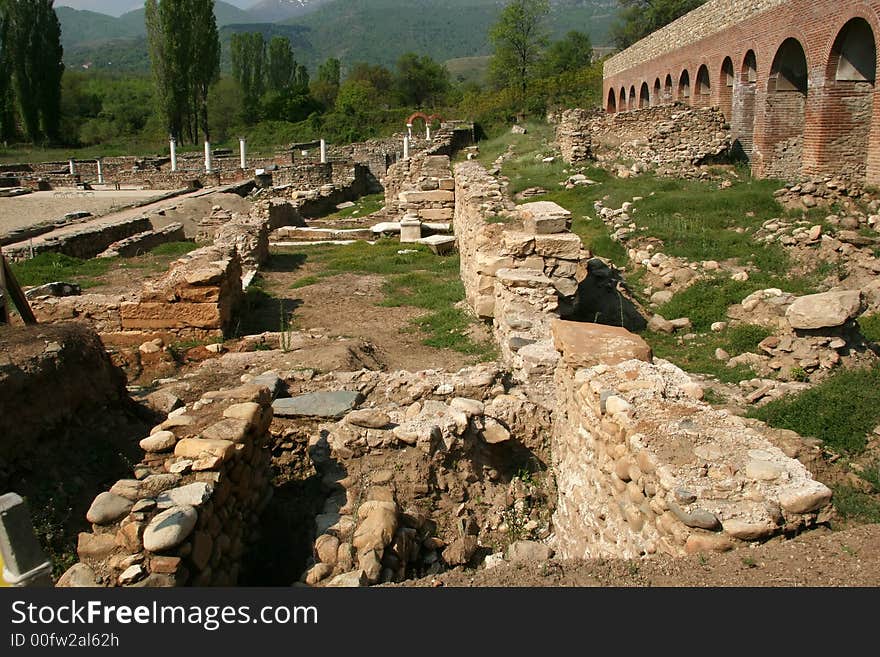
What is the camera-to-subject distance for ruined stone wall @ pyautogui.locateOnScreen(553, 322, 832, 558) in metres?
3.18

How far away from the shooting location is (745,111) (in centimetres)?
2002

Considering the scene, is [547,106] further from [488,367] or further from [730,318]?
[488,367]

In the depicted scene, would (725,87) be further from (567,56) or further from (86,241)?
(567,56)

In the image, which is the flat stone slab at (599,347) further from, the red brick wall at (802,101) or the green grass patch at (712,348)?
the red brick wall at (802,101)

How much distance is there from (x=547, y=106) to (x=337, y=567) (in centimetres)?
4263

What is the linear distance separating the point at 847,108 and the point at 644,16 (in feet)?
165

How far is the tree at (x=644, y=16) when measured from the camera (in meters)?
56.4

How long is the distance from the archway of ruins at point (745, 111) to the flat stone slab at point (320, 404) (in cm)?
1738

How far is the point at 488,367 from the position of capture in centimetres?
609

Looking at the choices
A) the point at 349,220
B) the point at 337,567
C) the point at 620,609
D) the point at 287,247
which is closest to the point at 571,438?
the point at 337,567

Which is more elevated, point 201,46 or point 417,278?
point 201,46

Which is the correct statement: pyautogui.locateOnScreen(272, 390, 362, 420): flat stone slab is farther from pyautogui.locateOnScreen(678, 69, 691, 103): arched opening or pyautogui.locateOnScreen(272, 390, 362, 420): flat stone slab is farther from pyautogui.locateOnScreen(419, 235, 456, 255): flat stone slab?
pyautogui.locateOnScreen(678, 69, 691, 103): arched opening

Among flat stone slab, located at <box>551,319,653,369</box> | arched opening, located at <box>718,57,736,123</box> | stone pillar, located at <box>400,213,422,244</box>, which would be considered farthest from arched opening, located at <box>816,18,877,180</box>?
flat stone slab, located at <box>551,319,653,369</box>

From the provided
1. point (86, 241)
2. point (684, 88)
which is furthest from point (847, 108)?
point (86, 241)
